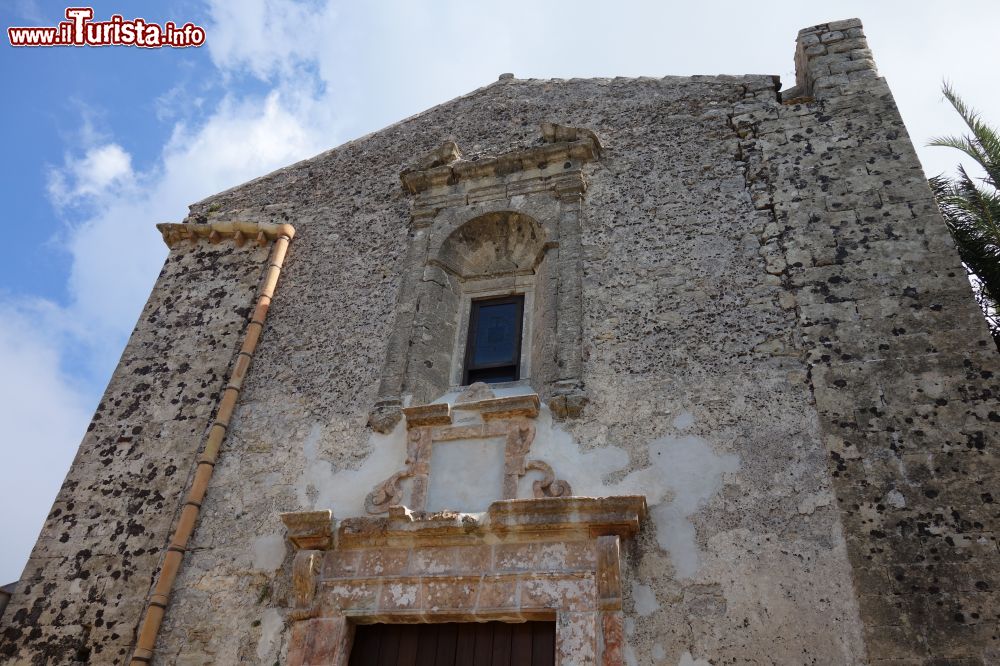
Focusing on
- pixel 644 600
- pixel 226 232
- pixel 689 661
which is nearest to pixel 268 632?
pixel 644 600

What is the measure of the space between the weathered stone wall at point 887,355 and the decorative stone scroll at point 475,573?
4.20ft

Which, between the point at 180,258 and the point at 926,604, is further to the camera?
the point at 180,258

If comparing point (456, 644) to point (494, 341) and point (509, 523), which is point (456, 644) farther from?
point (494, 341)

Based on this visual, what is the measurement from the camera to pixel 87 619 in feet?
16.7

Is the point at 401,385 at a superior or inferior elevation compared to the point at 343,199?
inferior

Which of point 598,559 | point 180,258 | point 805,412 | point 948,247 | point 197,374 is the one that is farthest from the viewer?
point 180,258

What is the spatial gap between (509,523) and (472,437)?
77 cm

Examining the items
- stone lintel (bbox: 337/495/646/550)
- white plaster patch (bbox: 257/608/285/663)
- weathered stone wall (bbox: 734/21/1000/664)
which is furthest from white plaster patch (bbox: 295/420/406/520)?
weathered stone wall (bbox: 734/21/1000/664)

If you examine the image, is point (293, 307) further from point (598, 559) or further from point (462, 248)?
point (598, 559)

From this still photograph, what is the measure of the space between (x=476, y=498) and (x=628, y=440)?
998 mm

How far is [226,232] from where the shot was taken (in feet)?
24.0

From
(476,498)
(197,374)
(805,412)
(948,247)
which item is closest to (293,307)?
(197,374)

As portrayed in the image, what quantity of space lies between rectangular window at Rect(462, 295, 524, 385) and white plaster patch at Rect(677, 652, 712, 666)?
235cm

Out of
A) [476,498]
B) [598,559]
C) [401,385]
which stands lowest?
[598,559]
